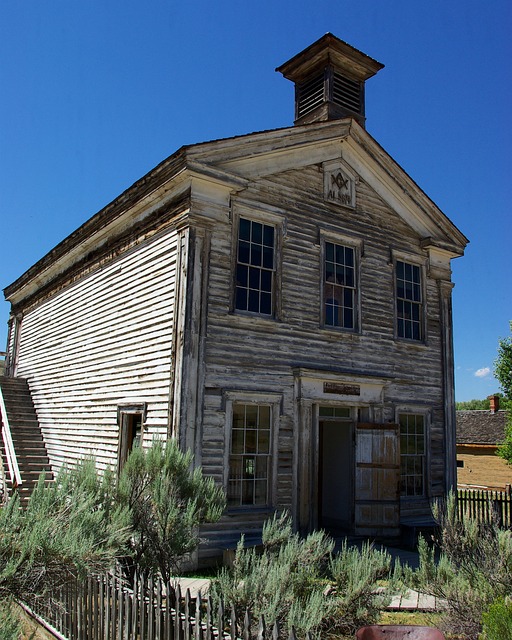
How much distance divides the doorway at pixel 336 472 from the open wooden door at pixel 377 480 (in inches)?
14.0

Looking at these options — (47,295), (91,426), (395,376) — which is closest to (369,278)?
(395,376)

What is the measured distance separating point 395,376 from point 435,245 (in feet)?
11.9

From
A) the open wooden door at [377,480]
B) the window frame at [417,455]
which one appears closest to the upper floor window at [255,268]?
the open wooden door at [377,480]

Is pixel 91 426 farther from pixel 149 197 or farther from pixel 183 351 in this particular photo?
pixel 149 197

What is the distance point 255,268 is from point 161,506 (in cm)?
553

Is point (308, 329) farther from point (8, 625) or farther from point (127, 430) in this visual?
point (8, 625)

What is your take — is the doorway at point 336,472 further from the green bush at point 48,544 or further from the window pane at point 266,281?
the green bush at point 48,544

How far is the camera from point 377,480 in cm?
1198

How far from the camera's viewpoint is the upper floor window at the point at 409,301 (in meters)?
14.2

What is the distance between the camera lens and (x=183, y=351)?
1023 cm

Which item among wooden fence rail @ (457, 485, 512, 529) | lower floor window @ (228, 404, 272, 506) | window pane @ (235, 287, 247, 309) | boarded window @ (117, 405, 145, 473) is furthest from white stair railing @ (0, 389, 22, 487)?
wooden fence rail @ (457, 485, 512, 529)

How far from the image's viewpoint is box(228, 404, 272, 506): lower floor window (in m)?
10.6

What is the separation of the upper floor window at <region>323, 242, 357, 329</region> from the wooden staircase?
7.83 meters

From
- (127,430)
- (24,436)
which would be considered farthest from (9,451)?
(127,430)
